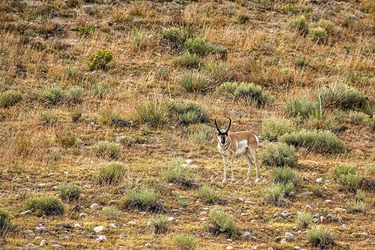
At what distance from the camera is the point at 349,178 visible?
1178 cm

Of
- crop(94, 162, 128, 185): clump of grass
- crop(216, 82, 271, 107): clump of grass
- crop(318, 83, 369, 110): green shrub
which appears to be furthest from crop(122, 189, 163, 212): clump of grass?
crop(318, 83, 369, 110): green shrub

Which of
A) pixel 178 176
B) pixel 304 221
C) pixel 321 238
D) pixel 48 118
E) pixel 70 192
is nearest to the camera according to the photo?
pixel 321 238

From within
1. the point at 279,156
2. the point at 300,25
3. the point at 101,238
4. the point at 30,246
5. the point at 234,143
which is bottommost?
the point at 279,156

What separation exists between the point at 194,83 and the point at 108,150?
5293 millimetres

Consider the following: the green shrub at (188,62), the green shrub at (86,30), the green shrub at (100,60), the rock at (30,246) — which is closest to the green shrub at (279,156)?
the rock at (30,246)

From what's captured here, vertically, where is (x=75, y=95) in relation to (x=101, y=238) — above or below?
below

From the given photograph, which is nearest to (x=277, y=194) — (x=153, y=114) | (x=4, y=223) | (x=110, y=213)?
(x=110, y=213)

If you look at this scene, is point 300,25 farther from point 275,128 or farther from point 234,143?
point 234,143

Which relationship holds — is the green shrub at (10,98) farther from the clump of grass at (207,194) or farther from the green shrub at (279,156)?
the clump of grass at (207,194)

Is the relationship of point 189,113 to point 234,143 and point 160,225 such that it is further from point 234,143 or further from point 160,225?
point 160,225

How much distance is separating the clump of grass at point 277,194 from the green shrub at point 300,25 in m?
12.5

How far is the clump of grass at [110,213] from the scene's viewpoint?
989 centimetres

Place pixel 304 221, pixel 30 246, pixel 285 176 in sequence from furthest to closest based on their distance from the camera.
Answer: pixel 285 176 < pixel 304 221 < pixel 30 246

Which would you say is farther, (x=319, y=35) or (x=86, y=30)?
(x=319, y=35)
